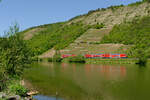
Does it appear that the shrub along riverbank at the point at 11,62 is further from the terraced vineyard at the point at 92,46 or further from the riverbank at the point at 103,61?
the terraced vineyard at the point at 92,46

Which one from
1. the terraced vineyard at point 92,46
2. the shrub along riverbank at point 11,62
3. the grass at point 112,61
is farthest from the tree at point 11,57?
the terraced vineyard at point 92,46

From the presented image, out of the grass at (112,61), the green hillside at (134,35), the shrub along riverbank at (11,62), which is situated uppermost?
the green hillside at (134,35)

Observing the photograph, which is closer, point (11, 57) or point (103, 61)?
point (11, 57)

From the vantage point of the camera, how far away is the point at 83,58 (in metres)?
126

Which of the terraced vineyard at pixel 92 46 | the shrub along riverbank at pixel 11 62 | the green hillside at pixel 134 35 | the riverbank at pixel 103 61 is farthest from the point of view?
the terraced vineyard at pixel 92 46

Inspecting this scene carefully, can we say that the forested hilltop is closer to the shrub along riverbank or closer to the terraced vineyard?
the terraced vineyard

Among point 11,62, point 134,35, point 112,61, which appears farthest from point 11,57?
point 134,35

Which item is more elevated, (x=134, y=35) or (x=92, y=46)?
(x=134, y=35)

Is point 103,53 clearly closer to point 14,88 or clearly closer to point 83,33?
point 83,33

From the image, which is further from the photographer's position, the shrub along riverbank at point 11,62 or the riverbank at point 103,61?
the riverbank at point 103,61

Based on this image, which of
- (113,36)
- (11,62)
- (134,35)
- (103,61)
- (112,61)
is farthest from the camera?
(113,36)

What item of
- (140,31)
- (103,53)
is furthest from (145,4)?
(103,53)

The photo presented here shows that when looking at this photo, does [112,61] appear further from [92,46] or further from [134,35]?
[134,35]

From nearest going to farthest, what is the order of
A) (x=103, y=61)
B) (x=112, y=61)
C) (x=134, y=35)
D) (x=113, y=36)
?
(x=112, y=61), (x=103, y=61), (x=134, y=35), (x=113, y=36)
